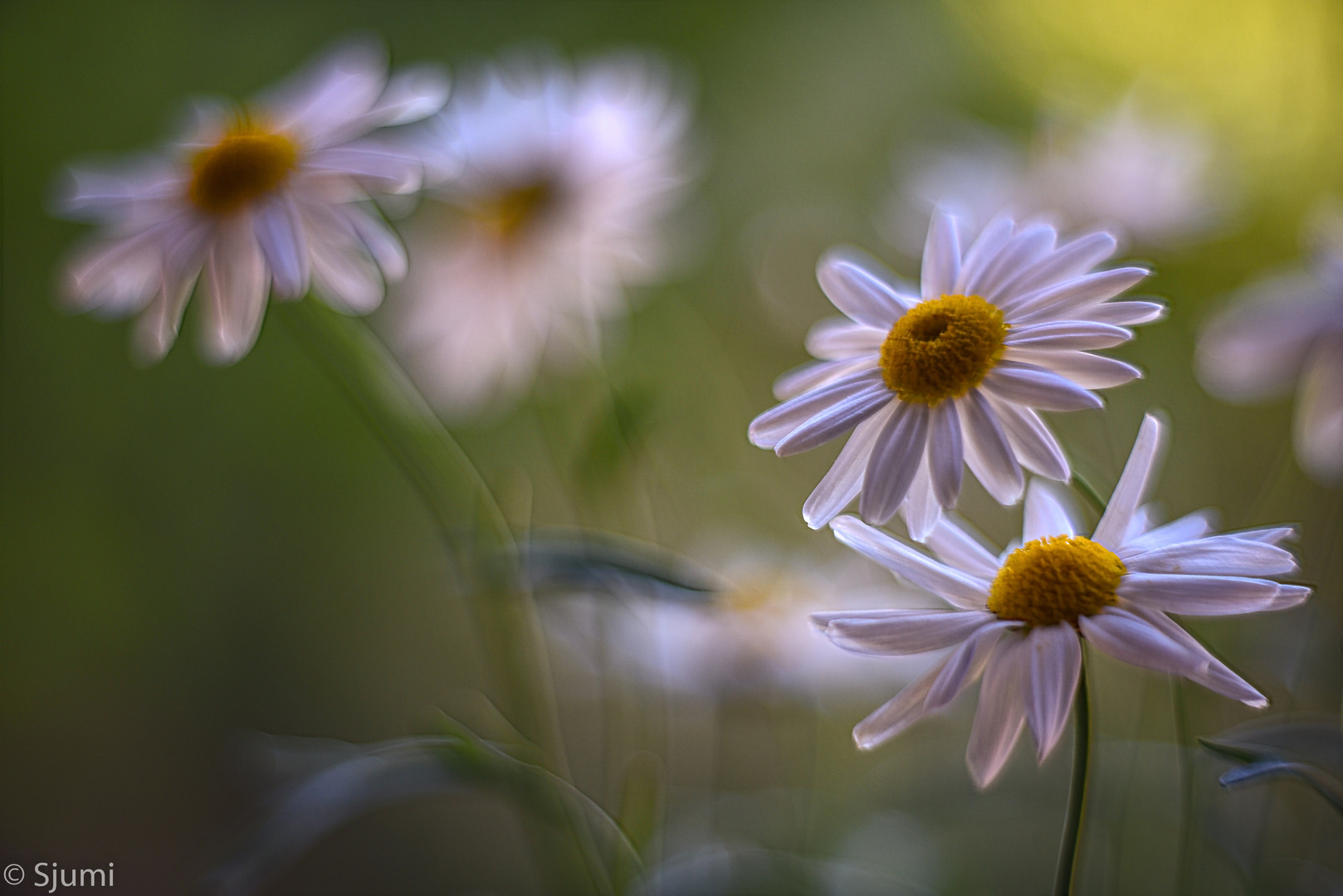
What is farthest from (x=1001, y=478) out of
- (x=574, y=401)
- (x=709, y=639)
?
(x=574, y=401)

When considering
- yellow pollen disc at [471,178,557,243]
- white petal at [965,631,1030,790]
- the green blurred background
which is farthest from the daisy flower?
the green blurred background

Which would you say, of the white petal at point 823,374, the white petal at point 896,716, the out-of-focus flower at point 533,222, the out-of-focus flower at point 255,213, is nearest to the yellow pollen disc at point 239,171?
the out-of-focus flower at point 255,213

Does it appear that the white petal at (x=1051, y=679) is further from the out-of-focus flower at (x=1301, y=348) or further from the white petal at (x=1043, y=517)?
the out-of-focus flower at (x=1301, y=348)

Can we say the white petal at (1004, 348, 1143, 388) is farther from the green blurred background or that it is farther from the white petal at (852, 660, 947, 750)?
the green blurred background

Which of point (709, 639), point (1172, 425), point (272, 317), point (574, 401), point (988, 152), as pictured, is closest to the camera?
point (709, 639)

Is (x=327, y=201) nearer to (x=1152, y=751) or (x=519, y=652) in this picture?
(x=519, y=652)

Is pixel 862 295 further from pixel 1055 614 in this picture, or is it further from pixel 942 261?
pixel 1055 614
